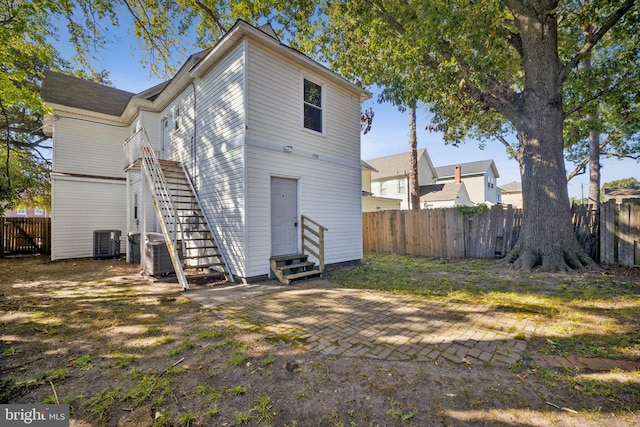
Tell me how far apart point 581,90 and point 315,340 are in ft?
32.6

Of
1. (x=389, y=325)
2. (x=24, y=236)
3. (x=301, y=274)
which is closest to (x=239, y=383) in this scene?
(x=389, y=325)

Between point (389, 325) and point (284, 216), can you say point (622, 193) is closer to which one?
point (284, 216)

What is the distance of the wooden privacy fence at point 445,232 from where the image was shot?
9.51 m

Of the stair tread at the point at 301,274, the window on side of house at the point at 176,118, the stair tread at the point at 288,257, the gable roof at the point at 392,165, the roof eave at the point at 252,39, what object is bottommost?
the stair tread at the point at 301,274

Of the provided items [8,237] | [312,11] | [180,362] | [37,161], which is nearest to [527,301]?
[180,362]

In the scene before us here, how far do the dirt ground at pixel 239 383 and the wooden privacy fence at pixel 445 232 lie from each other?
7.97 meters

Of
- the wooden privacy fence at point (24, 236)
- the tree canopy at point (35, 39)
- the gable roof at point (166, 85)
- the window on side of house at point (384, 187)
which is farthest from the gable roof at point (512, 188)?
the wooden privacy fence at point (24, 236)

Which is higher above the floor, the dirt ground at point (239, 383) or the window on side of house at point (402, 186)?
the window on side of house at point (402, 186)

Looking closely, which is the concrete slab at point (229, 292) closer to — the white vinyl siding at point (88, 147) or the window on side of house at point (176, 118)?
the window on side of house at point (176, 118)

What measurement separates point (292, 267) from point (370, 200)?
51.5ft

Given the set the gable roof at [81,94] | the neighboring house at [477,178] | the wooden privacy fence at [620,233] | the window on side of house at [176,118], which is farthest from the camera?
the neighboring house at [477,178]

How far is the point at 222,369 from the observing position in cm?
286

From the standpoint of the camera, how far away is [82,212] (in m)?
11.7

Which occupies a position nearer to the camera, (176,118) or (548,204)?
(548,204)
